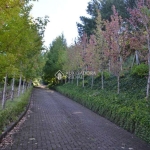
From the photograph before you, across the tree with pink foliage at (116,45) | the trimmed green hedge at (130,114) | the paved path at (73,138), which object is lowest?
the paved path at (73,138)

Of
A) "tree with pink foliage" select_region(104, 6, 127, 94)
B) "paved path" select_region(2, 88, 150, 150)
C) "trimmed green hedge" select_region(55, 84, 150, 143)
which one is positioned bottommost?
"paved path" select_region(2, 88, 150, 150)

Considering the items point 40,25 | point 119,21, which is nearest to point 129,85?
point 119,21

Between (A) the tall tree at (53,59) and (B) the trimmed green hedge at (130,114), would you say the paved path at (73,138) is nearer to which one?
(B) the trimmed green hedge at (130,114)

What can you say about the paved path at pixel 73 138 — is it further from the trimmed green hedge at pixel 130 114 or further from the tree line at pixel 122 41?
the tree line at pixel 122 41

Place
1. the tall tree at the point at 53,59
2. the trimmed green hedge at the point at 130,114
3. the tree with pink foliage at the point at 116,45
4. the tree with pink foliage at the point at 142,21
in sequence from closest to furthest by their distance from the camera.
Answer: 1. the trimmed green hedge at the point at 130,114
2. the tree with pink foliage at the point at 142,21
3. the tree with pink foliage at the point at 116,45
4. the tall tree at the point at 53,59

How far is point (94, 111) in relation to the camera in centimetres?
1484

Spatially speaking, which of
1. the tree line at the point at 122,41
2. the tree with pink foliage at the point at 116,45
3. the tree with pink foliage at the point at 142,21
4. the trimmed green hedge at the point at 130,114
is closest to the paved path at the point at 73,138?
the trimmed green hedge at the point at 130,114

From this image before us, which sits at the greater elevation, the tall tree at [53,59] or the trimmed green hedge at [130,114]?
the tall tree at [53,59]

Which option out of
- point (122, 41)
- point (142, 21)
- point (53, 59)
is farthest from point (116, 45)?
point (53, 59)

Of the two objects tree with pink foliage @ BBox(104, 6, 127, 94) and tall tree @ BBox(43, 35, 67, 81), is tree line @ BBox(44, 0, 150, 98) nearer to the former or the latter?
tree with pink foliage @ BBox(104, 6, 127, 94)

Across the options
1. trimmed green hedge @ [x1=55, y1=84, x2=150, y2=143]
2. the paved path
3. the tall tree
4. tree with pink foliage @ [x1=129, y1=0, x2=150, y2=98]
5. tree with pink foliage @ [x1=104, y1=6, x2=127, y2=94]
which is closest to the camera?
the paved path

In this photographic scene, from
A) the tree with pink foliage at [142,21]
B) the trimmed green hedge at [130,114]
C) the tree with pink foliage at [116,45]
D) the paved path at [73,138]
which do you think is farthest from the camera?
the tree with pink foliage at [116,45]

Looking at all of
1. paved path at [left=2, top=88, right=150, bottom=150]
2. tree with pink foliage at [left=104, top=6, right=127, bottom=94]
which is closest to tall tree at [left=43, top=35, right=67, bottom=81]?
tree with pink foliage at [left=104, top=6, right=127, bottom=94]

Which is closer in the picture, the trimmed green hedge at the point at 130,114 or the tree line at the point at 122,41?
the trimmed green hedge at the point at 130,114
